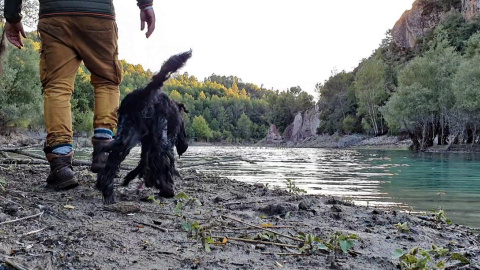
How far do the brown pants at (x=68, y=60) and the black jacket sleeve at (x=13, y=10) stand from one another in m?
0.40

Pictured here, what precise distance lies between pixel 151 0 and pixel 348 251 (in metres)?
2.93

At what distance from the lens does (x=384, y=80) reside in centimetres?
6881

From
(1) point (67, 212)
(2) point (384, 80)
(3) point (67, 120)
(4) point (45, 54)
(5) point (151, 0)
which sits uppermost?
(2) point (384, 80)

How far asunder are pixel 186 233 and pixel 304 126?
89.5 meters

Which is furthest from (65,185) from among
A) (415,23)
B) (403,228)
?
(415,23)

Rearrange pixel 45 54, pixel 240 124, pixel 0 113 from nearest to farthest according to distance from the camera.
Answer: pixel 45 54
pixel 0 113
pixel 240 124

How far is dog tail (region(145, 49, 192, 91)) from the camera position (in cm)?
361

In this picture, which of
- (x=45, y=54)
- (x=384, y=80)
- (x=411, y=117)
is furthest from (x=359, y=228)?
(x=384, y=80)

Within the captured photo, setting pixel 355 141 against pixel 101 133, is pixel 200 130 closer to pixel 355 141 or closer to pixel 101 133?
pixel 355 141

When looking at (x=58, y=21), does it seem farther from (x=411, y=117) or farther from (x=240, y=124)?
(x=240, y=124)

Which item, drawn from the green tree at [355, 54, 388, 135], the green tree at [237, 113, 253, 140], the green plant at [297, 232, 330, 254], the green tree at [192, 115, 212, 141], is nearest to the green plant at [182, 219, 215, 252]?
the green plant at [297, 232, 330, 254]

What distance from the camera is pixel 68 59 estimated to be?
3936 millimetres

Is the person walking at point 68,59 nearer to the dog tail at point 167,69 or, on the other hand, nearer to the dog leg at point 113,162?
the dog leg at point 113,162

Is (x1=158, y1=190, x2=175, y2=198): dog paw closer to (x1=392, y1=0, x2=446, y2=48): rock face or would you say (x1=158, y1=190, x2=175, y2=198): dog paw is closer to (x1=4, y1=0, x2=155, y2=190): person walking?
(x1=4, y1=0, x2=155, y2=190): person walking
